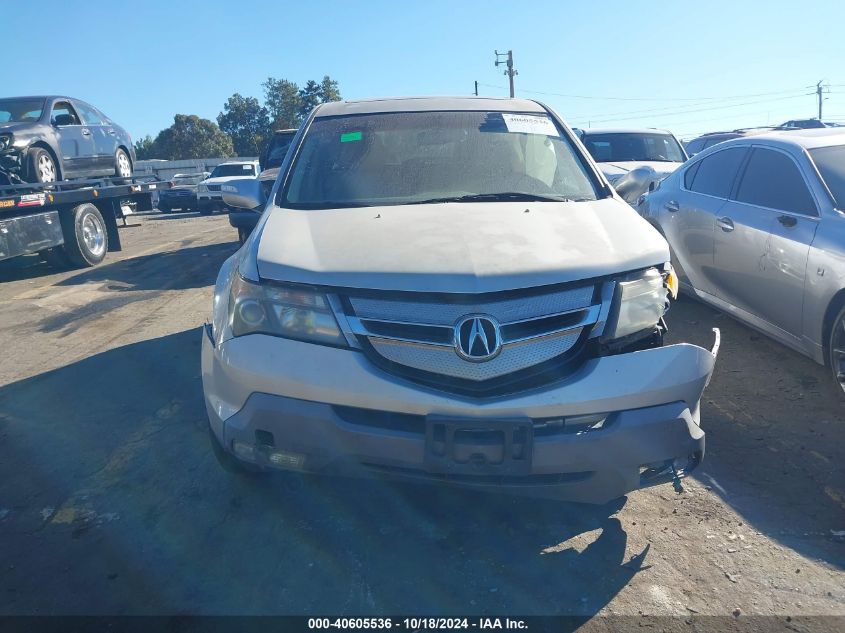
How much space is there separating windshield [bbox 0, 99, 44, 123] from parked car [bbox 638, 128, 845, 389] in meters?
9.14

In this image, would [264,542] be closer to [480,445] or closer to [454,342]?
[480,445]

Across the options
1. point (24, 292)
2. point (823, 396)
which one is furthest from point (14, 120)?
point (823, 396)

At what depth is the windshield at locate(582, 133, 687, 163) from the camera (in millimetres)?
12008

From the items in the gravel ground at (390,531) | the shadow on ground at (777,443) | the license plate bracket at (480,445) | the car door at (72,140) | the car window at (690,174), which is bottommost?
the shadow on ground at (777,443)

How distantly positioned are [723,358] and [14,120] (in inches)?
392

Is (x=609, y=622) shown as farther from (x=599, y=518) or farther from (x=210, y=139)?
(x=210, y=139)

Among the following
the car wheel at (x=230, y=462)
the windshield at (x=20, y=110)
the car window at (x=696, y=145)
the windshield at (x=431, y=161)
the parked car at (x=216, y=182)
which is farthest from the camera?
the parked car at (x=216, y=182)

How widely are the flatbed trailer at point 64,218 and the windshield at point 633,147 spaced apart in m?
8.07

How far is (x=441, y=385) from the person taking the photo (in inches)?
104

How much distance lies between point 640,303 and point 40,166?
32.9 ft

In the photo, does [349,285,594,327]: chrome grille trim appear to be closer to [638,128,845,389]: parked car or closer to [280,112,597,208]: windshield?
[280,112,597,208]: windshield

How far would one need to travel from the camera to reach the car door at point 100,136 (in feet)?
39.0

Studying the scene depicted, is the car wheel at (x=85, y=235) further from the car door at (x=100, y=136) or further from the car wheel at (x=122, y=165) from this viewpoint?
the car wheel at (x=122, y=165)

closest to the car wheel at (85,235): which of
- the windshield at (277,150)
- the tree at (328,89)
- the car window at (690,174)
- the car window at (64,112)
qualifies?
the car window at (64,112)
